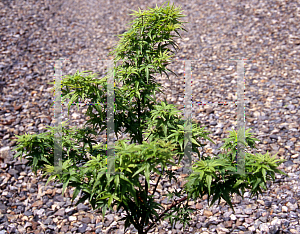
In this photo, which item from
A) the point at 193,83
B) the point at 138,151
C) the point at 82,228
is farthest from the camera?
the point at 193,83

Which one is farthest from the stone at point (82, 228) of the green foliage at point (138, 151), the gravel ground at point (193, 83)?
the green foliage at point (138, 151)

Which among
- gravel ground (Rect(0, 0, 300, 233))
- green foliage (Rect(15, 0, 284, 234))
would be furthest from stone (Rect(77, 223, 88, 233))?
green foliage (Rect(15, 0, 284, 234))

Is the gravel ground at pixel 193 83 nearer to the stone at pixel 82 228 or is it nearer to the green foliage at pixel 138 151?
the stone at pixel 82 228

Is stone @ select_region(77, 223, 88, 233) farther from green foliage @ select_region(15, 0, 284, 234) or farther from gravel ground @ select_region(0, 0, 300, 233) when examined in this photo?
green foliage @ select_region(15, 0, 284, 234)

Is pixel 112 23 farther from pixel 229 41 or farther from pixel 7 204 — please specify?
pixel 7 204

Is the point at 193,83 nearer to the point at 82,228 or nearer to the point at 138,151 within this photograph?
the point at 82,228

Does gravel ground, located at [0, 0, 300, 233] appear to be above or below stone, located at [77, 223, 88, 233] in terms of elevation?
above

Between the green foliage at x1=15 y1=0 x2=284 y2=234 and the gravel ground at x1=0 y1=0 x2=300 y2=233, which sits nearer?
the green foliage at x1=15 y1=0 x2=284 y2=234

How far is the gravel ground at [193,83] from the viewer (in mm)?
3119

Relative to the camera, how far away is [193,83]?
4887 mm

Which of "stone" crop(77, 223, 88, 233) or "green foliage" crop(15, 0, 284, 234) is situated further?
"stone" crop(77, 223, 88, 233)

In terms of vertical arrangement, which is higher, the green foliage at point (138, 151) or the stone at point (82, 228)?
the green foliage at point (138, 151)

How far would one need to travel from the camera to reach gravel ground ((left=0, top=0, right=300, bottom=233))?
3.12 metres

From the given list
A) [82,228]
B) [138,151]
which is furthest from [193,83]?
[138,151]
